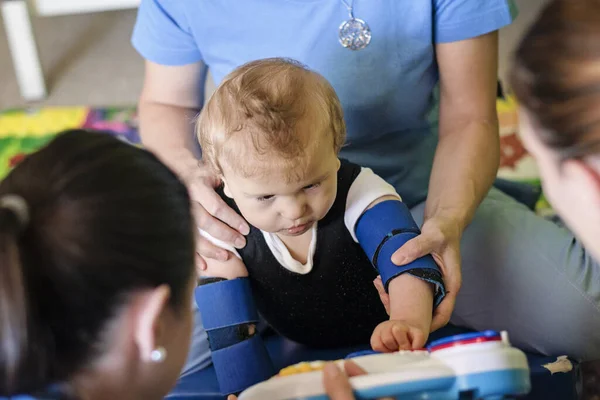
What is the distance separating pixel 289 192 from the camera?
0.83m

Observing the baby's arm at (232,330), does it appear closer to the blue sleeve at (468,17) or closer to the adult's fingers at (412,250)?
the adult's fingers at (412,250)

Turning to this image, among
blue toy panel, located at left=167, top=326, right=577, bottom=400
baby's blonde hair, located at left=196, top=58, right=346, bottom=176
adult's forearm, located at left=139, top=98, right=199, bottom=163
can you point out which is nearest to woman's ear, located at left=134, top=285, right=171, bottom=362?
baby's blonde hair, located at left=196, top=58, right=346, bottom=176

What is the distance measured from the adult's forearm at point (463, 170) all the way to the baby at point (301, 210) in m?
0.08

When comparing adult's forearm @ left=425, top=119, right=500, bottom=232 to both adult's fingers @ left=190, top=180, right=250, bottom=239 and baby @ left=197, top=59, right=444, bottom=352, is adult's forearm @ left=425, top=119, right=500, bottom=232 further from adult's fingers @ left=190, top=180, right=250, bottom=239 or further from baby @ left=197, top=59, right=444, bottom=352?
adult's fingers @ left=190, top=180, right=250, bottom=239

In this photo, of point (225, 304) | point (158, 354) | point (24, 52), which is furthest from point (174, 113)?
point (24, 52)

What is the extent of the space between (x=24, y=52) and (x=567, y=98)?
180 centimetres

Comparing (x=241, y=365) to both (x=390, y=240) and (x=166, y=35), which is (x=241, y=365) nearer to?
(x=390, y=240)

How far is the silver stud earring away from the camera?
1.82ft

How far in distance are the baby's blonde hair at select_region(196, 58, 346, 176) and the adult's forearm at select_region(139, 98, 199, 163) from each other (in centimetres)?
22

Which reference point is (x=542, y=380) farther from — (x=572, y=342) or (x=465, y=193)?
(x=465, y=193)

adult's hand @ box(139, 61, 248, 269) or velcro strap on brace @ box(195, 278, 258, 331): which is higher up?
adult's hand @ box(139, 61, 248, 269)

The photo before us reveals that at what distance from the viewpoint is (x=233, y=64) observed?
3.36 feet

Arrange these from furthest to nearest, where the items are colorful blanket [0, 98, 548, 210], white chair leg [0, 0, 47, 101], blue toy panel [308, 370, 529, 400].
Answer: white chair leg [0, 0, 47, 101]
colorful blanket [0, 98, 548, 210]
blue toy panel [308, 370, 529, 400]

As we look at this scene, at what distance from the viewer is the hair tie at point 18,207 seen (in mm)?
A: 495
